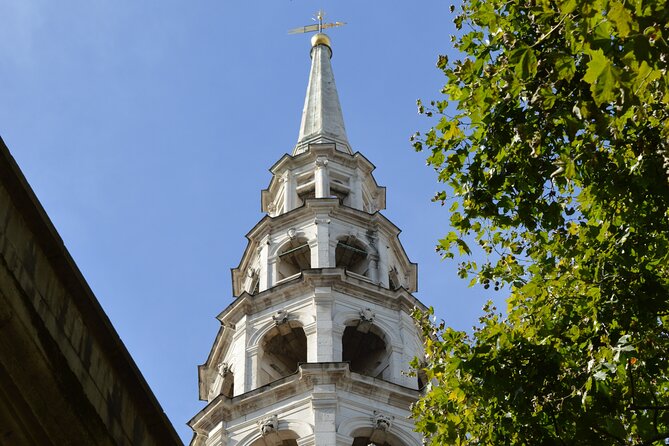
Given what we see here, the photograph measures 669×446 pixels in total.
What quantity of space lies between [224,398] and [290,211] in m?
9.55

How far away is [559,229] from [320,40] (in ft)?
145

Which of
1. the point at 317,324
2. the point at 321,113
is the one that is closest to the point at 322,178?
the point at 321,113

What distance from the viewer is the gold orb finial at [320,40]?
199 feet

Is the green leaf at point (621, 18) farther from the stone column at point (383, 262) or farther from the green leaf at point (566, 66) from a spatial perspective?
the stone column at point (383, 262)

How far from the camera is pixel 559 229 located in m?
17.6

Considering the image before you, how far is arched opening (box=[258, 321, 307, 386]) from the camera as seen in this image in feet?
116

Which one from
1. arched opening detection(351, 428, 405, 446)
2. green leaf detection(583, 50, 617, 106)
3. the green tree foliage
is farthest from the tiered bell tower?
green leaf detection(583, 50, 617, 106)

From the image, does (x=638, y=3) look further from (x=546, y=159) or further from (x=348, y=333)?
(x=348, y=333)

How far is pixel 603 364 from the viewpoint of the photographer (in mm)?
14656

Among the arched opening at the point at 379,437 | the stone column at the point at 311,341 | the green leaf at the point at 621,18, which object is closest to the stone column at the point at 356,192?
the stone column at the point at 311,341

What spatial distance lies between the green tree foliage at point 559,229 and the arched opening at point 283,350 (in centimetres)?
1726

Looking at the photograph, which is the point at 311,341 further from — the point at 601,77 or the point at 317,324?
the point at 601,77

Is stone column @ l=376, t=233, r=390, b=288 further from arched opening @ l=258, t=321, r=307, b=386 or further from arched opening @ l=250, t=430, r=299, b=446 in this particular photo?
arched opening @ l=250, t=430, r=299, b=446

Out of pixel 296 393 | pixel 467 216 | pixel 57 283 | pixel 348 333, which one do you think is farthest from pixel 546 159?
pixel 348 333
